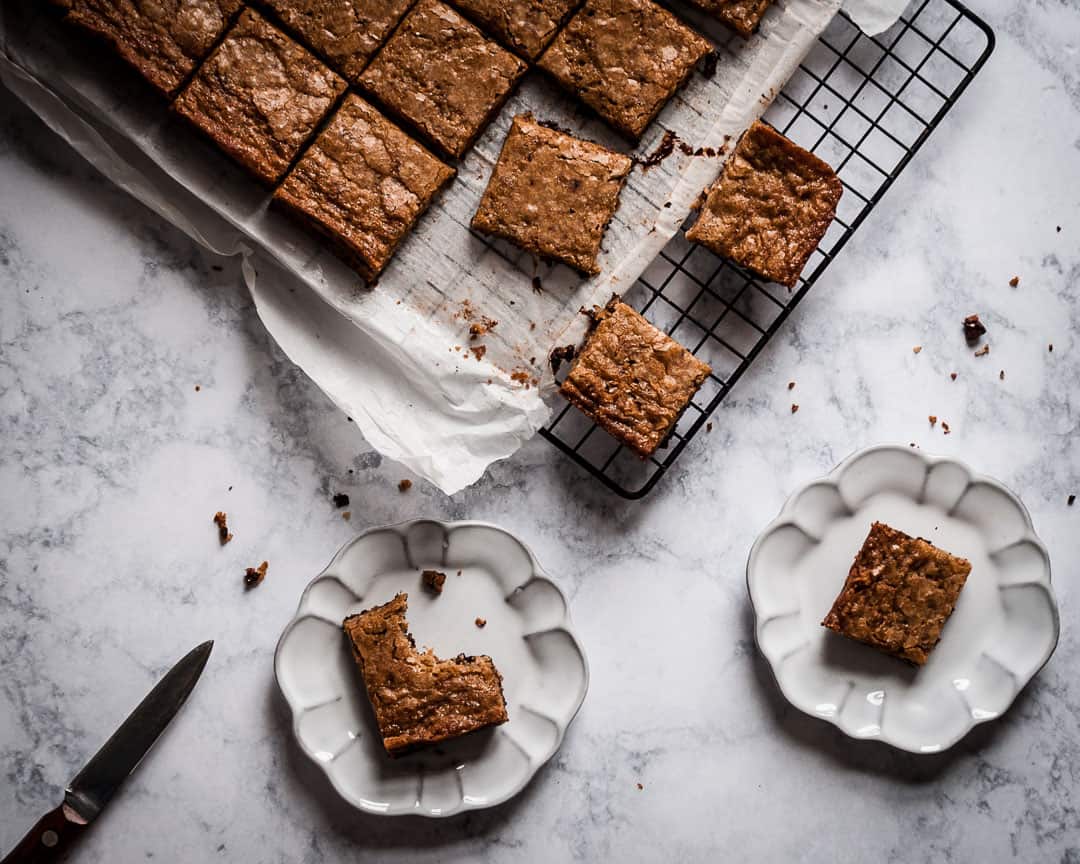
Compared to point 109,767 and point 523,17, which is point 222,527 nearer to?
point 109,767

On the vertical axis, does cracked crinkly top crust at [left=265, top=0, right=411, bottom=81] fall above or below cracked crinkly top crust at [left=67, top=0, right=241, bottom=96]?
above

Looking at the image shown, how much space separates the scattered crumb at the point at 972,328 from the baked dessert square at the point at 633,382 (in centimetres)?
124

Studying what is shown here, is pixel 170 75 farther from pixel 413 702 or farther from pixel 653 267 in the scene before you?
pixel 413 702

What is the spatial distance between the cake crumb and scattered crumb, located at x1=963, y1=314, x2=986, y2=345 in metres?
3.19

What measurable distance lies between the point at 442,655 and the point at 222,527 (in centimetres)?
107

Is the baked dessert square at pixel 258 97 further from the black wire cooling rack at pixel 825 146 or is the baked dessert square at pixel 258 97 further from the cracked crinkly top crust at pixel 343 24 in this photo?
the black wire cooling rack at pixel 825 146

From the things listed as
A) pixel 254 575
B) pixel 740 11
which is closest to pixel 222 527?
pixel 254 575

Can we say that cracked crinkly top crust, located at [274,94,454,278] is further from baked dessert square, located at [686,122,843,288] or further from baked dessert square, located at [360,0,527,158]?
baked dessert square, located at [686,122,843,288]

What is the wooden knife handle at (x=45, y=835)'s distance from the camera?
356 cm

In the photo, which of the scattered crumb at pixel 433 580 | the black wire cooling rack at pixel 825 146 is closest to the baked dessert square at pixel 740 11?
the black wire cooling rack at pixel 825 146

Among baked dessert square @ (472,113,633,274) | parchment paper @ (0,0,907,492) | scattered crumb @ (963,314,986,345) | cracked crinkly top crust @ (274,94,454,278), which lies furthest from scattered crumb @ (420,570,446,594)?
scattered crumb @ (963,314,986,345)

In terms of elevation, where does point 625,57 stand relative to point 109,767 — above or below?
above

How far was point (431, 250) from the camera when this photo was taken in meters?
3.60

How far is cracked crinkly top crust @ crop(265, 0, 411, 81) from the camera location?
349 cm
